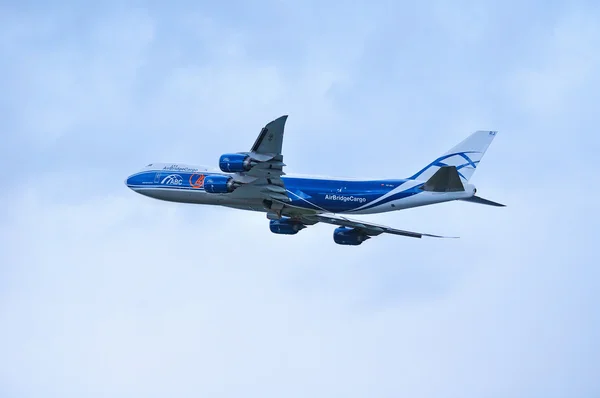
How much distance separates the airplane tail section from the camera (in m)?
76.1

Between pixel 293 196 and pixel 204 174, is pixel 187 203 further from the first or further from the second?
pixel 293 196

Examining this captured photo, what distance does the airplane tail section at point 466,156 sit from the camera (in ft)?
250

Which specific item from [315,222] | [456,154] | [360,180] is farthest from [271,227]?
[456,154]

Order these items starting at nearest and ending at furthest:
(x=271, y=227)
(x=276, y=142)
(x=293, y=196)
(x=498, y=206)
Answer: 1. (x=276, y=142)
2. (x=498, y=206)
3. (x=293, y=196)
4. (x=271, y=227)

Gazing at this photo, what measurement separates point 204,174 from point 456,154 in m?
18.8

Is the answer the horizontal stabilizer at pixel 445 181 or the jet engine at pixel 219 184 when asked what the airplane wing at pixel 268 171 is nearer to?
the jet engine at pixel 219 184

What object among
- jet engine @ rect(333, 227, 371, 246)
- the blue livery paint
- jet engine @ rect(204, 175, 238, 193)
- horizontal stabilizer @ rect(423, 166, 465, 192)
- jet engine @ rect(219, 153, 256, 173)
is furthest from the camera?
jet engine @ rect(333, 227, 371, 246)

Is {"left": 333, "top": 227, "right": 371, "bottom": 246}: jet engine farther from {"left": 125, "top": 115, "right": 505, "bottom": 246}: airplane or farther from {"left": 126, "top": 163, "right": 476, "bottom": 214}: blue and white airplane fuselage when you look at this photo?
{"left": 126, "top": 163, "right": 476, "bottom": 214}: blue and white airplane fuselage

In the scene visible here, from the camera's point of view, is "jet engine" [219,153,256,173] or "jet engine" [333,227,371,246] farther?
"jet engine" [333,227,371,246]

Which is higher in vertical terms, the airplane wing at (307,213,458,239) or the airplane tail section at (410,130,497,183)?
the airplane tail section at (410,130,497,183)

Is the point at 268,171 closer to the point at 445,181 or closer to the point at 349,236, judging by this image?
the point at 445,181

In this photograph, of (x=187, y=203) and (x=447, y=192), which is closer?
(x=447, y=192)

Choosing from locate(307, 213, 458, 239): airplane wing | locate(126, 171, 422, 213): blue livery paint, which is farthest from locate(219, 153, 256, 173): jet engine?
locate(307, 213, 458, 239): airplane wing

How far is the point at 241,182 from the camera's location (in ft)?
241
